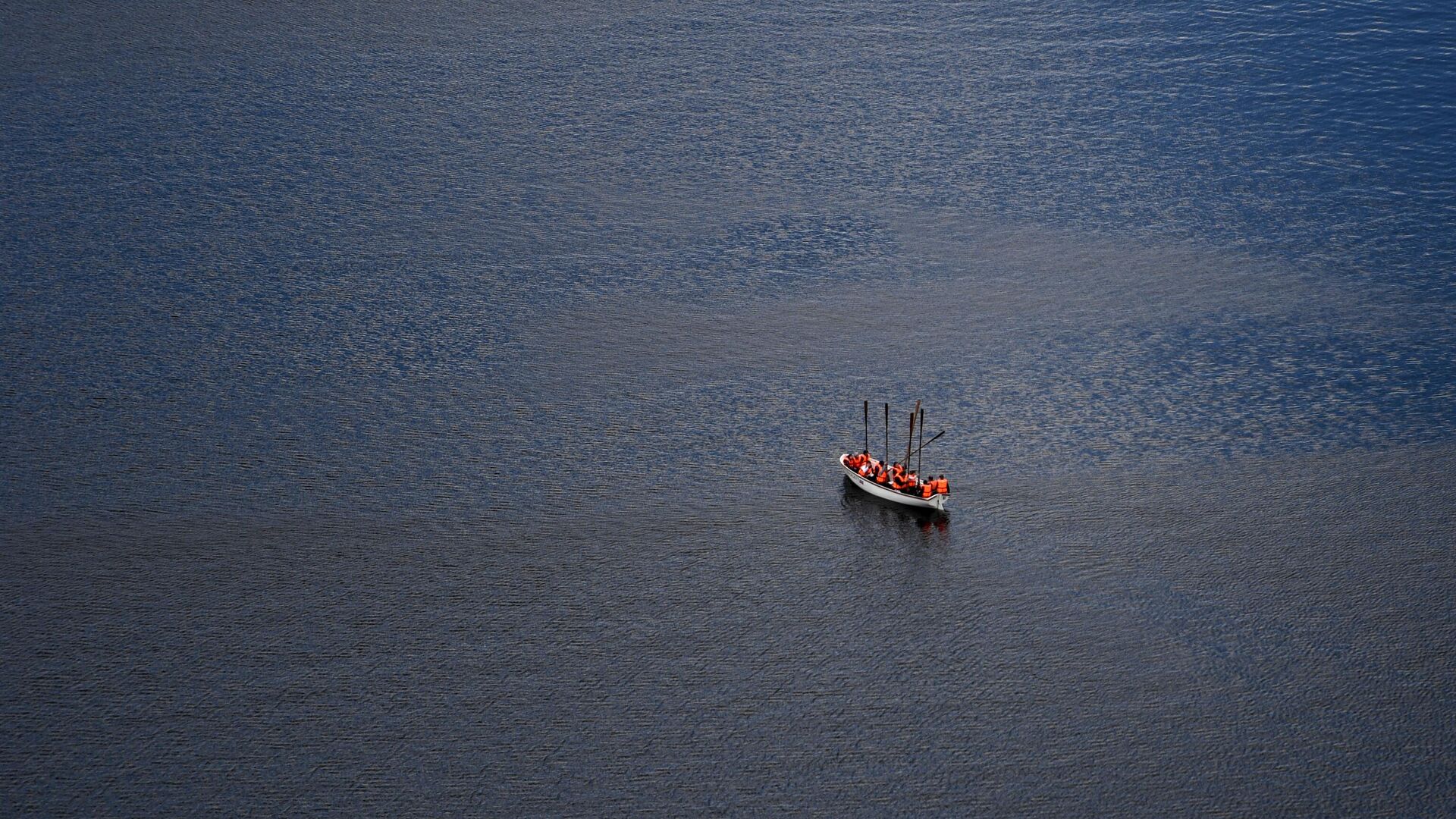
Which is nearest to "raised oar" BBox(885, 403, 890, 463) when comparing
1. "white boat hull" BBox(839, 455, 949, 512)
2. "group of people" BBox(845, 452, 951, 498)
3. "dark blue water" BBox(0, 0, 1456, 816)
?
"group of people" BBox(845, 452, 951, 498)

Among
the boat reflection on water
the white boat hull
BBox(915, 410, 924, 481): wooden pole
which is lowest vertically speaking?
the boat reflection on water

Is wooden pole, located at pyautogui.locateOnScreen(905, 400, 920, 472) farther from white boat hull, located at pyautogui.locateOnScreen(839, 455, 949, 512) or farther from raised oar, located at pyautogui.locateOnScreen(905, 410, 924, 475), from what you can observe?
white boat hull, located at pyautogui.locateOnScreen(839, 455, 949, 512)

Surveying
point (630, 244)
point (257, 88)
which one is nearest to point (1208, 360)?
point (630, 244)

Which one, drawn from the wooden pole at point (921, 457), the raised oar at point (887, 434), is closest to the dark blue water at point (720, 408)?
the wooden pole at point (921, 457)

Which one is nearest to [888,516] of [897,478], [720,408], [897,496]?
[897,496]

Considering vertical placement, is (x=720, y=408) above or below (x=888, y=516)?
above

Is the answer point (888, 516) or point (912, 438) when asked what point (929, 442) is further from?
point (888, 516)

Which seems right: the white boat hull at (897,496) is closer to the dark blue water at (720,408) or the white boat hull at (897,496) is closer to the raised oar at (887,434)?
the dark blue water at (720,408)
